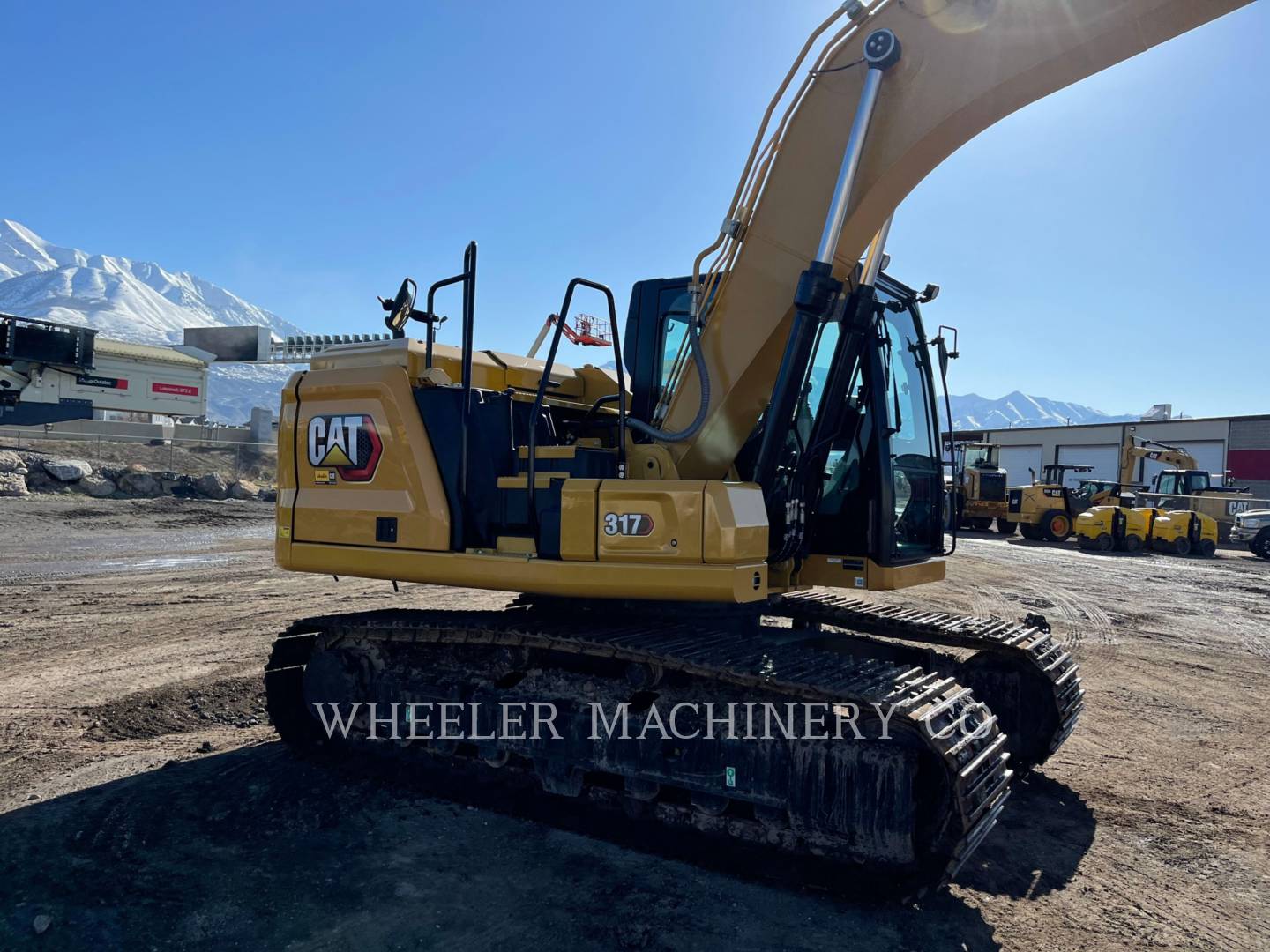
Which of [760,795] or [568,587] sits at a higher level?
[568,587]

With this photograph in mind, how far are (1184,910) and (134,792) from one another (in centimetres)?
512

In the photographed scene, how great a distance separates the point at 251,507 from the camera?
77.3ft

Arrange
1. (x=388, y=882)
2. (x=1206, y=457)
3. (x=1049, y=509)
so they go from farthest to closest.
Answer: (x=1206, y=457), (x=1049, y=509), (x=388, y=882)

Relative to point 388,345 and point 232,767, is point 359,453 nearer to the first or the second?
point 388,345

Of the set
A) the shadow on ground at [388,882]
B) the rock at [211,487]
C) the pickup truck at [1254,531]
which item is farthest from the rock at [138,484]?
the pickup truck at [1254,531]

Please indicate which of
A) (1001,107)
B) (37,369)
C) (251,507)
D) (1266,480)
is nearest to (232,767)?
(1001,107)

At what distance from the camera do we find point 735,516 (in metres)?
4.05

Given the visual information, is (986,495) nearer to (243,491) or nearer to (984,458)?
(984,458)

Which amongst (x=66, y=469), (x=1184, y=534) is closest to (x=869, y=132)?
(x=1184, y=534)

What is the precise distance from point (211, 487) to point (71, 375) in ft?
14.8

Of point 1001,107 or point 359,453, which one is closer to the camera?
point 1001,107

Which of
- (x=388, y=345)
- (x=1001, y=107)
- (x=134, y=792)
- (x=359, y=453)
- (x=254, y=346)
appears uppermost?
(x=254, y=346)

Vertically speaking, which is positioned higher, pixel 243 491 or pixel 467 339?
pixel 467 339

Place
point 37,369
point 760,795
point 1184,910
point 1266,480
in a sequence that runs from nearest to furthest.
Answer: point 1184,910 → point 760,795 → point 37,369 → point 1266,480
